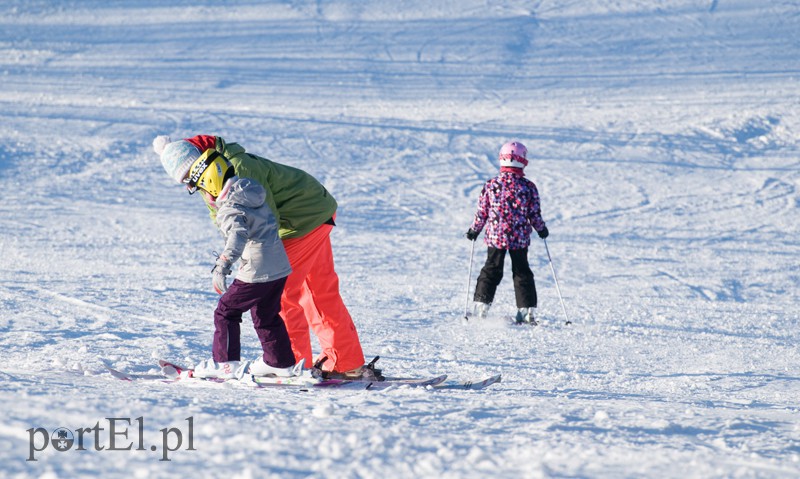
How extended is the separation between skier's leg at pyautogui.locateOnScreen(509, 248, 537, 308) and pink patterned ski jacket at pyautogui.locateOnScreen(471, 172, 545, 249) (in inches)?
3.3

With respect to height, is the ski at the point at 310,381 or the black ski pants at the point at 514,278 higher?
the black ski pants at the point at 514,278

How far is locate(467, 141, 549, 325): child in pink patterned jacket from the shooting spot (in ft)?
23.4

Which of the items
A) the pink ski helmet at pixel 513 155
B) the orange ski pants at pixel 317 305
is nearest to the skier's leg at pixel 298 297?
the orange ski pants at pixel 317 305

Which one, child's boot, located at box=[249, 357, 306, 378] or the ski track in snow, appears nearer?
the ski track in snow

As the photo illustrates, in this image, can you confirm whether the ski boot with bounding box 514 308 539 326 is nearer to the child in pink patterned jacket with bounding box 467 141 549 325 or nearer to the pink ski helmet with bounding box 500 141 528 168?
the child in pink patterned jacket with bounding box 467 141 549 325

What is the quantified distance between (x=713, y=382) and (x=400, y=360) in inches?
74.0

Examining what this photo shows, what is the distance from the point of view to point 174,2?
2403 centimetres

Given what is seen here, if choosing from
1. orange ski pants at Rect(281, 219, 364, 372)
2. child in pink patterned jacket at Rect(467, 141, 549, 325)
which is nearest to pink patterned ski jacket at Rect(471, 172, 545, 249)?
child in pink patterned jacket at Rect(467, 141, 549, 325)

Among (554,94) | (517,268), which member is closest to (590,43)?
(554,94)

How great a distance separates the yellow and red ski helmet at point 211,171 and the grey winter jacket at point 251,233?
0.22 feet

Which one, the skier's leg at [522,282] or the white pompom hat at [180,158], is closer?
the white pompom hat at [180,158]

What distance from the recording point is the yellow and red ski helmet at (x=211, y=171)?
4.30m

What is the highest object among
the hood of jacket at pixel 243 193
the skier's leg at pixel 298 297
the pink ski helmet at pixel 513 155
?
the pink ski helmet at pixel 513 155

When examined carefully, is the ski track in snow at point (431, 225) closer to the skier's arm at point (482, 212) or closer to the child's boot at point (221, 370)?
the child's boot at point (221, 370)
